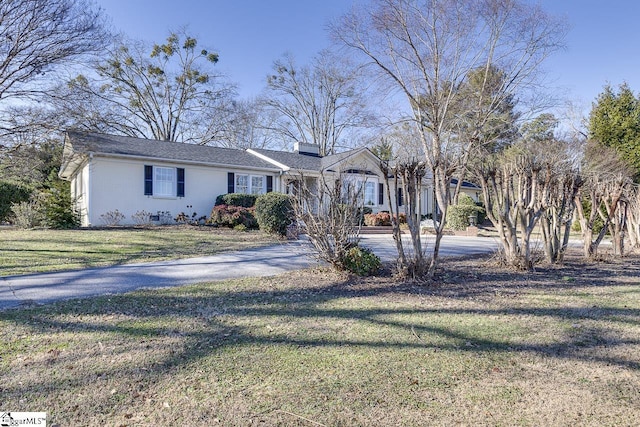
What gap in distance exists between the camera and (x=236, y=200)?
17266 millimetres

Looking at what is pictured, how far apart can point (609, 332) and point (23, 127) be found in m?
13.9

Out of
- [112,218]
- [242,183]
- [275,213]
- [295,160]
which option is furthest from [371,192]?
[112,218]

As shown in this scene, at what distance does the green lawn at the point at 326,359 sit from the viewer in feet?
7.84

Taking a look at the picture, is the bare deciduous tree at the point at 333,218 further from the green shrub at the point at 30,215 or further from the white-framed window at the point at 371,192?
the white-framed window at the point at 371,192

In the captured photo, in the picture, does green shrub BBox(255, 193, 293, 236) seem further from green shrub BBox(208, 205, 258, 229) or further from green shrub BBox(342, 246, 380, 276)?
green shrub BBox(342, 246, 380, 276)

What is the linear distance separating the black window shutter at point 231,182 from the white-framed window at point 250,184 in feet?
0.51

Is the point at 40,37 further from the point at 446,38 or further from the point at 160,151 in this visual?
the point at 446,38

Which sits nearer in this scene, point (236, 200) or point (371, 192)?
point (236, 200)

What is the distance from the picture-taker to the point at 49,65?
11016mm

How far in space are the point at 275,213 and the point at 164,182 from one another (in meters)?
6.96

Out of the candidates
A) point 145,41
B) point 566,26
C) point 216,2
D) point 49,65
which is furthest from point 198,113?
point 566,26

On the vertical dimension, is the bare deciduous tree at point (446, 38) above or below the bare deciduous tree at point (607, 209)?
above

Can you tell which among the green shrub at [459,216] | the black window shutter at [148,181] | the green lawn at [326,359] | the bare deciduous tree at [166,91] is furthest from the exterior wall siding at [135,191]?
the bare deciduous tree at [166,91]

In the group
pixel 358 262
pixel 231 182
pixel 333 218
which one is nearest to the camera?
pixel 333 218
